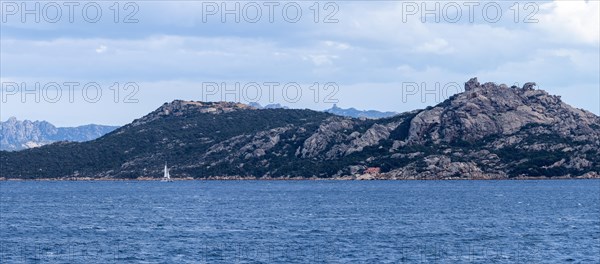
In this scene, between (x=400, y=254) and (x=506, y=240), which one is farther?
(x=506, y=240)

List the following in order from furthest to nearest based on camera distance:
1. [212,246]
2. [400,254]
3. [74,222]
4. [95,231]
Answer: [74,222] < [95,231] < [212,246] < [400,254]

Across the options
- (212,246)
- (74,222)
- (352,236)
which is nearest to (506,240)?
(352,236)

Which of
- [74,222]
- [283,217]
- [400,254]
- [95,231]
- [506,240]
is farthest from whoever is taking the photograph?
[283,217]

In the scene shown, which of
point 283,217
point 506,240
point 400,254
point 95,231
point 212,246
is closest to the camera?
point 400,254

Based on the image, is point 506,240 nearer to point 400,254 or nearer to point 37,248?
point 400,254

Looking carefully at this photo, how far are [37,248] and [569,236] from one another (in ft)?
219

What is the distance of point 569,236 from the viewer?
111188 millimetres

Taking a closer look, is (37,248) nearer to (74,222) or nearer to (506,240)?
(74,222)

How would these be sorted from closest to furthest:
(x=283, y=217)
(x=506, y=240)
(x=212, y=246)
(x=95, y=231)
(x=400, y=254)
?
(x=400, y=254) < (x=212, y=246) < (x=506, y=240) < (x=95, y=231) < (x=283, y=217)

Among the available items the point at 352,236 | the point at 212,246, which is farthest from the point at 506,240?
the point at 212,246

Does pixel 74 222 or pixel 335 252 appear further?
pixel 74 222

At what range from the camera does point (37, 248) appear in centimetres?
9919

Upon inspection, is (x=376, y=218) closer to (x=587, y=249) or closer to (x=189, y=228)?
(x=189, y=228)

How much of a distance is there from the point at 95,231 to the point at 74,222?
59.9ft
